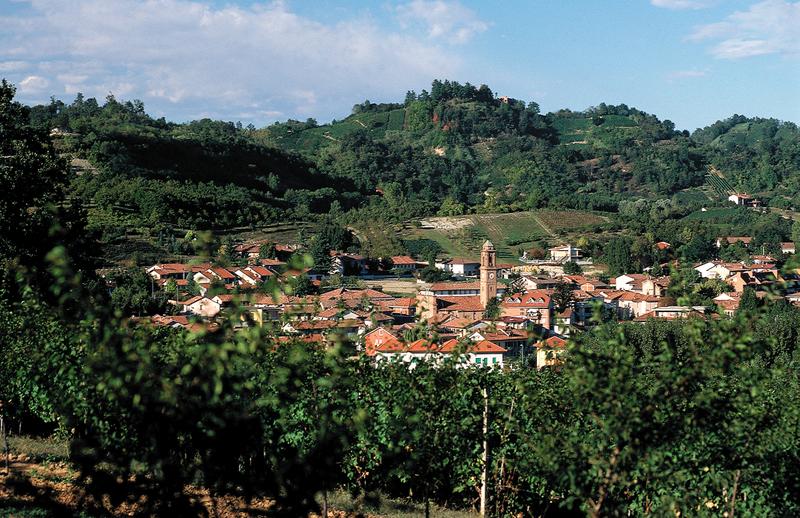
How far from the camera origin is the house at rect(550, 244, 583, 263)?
72.2 meters

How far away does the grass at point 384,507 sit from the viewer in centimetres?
927

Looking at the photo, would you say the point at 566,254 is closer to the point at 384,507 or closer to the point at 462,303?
the point at 462,303

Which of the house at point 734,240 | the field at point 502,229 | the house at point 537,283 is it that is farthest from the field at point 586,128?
the house at point 537,283

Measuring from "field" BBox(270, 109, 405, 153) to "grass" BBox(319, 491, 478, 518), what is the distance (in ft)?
460

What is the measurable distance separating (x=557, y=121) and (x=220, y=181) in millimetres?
101252

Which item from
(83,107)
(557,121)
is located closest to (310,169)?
(83,107)

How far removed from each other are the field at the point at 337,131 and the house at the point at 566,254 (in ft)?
268

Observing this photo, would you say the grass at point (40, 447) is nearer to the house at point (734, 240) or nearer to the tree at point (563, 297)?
the tree at point (563, 297)

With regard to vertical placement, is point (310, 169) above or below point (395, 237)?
above

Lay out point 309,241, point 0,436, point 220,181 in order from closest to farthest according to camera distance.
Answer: point 0,436 < point 309,241 < point 220,181

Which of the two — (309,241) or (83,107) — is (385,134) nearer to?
(83,107)

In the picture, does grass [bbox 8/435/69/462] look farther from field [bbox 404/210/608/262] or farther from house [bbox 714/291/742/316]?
field [bbox 404/210/608/262]

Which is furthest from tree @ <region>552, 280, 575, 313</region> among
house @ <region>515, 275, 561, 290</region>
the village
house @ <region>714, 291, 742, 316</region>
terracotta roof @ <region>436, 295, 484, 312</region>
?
house @ <region>714, 291, 742, 316</region>

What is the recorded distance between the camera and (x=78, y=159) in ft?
249
